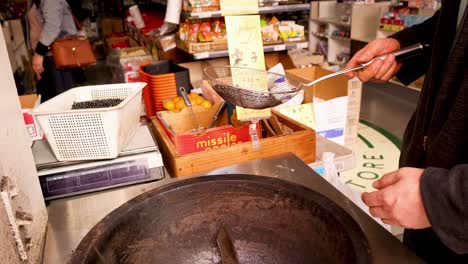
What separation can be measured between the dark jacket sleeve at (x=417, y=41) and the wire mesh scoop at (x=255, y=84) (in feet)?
0.26

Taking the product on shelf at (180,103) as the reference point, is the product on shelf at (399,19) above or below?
above

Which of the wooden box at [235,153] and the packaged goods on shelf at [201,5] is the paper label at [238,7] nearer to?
the wooden box at [235,153]

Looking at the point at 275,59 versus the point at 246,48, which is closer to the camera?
the point at 246,48

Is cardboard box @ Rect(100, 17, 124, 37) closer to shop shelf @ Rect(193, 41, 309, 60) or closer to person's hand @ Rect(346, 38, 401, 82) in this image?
shop shelf @ Rect(193, 41, 309, 60)

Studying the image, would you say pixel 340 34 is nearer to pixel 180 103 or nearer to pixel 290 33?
pixel 290 33

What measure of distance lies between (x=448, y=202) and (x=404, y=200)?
70mm

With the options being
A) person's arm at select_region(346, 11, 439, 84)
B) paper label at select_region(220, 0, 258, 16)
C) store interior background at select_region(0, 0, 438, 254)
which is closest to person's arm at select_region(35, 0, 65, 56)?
store interior background at select_region(0, 0, 438, 254)

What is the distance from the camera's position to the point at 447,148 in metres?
0.81

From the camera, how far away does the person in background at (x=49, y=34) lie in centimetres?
333

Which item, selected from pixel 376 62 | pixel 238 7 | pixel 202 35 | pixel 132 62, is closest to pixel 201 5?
pixel 202 35

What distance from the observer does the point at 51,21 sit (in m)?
3.33

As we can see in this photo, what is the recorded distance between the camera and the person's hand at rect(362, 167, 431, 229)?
661 mm

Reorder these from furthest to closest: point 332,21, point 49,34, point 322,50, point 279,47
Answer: point 322,50 → point 332,21 → point 49,34 → point 279,47

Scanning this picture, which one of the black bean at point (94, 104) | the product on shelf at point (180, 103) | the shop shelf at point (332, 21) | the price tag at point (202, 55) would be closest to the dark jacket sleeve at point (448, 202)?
the black bean at point (94, 104)
